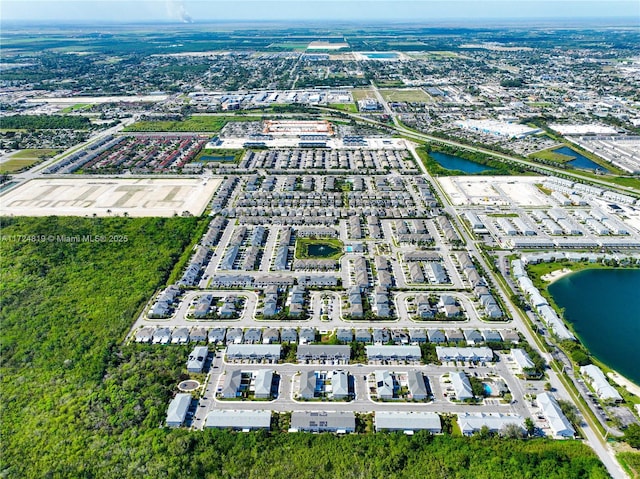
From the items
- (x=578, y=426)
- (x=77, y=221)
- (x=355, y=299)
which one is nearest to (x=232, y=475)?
(x=355, y=299)

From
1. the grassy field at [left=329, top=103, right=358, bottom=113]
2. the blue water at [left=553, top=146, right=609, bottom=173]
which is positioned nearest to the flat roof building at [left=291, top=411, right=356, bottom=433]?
the blue water at [left=553, top=146, right=609, bottom=173]

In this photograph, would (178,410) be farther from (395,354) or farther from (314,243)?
(314,243)

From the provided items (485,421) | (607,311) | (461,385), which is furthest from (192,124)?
(485,421)

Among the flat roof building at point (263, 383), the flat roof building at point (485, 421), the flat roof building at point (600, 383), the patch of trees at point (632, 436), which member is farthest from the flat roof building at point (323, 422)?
the flat roof building at point (600, 383)

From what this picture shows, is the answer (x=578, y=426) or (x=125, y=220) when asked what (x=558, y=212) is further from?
(x=125, y=220)

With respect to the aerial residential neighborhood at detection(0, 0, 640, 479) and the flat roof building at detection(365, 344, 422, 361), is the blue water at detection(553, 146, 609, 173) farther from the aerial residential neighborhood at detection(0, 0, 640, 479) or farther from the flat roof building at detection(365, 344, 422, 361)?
the flat roof building at detection(365, 344, 422, 361)
